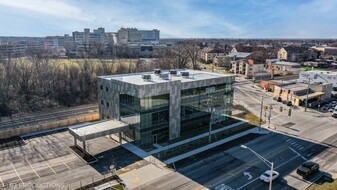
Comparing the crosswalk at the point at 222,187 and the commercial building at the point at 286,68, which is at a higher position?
the commercial building at the point at 286,68

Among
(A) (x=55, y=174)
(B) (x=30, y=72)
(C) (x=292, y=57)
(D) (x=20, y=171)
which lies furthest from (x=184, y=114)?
(C) (x=292, y=57)

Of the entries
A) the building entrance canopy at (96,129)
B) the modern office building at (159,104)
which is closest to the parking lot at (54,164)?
the building entrance canopy at (96,129)

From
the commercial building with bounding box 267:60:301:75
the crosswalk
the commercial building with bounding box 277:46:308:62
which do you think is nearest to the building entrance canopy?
the crosswalk

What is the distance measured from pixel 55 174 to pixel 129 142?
43.8 ft

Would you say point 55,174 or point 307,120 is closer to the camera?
point 55,174

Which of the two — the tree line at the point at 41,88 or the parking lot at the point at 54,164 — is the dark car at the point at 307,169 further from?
the tree line at the point at 41,88

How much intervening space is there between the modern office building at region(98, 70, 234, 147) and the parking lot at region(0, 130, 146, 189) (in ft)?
18.0

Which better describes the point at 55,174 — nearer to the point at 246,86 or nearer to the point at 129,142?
the point at 129,142

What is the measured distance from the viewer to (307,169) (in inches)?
1282

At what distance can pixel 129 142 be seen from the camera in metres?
42.6

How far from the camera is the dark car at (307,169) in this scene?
105 ft

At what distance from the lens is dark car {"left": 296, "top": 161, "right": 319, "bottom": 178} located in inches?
1261

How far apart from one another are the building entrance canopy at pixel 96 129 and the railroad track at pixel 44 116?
66.2 feet

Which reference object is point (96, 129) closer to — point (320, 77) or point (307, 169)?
point (307, 169)
